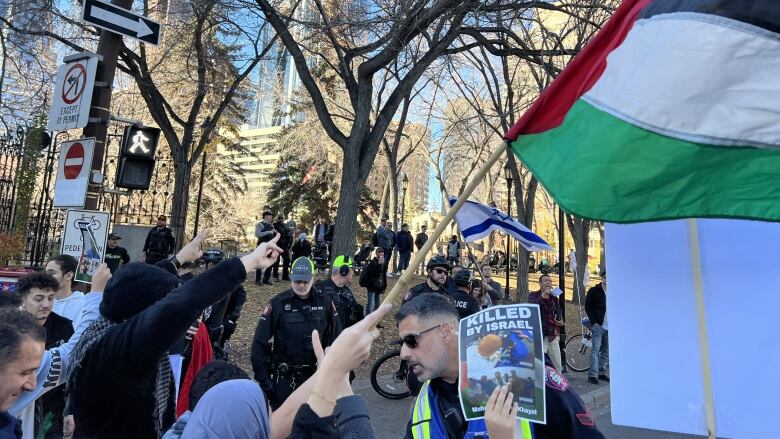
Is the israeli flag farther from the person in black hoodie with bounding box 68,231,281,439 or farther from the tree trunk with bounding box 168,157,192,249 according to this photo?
the tree trunk with bounding box 168,157,192,249

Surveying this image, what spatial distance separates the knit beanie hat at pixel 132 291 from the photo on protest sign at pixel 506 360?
141 cm

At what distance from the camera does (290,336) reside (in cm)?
518

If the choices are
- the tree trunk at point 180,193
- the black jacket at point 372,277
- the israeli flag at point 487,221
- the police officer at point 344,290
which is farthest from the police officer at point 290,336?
the tree trunk at point 180,193

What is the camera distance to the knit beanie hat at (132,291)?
7.82ft

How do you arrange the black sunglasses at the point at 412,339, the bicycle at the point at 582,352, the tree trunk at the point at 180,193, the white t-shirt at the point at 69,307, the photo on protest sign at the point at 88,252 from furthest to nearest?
the tree trunk at the point at 180,193
the bicycle at the point at 582,352
the photo on protest sign at the point at 88,252
the white t-shirt at the point at 69,307
the black sunglasses at the point at 412,339

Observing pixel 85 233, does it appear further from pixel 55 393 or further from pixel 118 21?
pixel 55 393

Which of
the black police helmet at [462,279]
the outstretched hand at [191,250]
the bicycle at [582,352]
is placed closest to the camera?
the outstretched hand at [191,250]

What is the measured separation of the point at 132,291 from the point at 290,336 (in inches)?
114

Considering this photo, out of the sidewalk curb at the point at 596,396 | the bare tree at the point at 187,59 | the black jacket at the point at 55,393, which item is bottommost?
the sidewalk curb at the point at 596,396

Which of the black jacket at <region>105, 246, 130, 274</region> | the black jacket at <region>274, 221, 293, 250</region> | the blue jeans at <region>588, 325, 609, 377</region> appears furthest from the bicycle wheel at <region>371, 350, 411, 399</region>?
the black jacket at <region>274, 221, 293, 250</region>

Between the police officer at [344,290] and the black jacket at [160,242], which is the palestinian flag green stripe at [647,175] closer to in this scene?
the police officer at [344,290]

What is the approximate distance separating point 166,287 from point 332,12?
1239cm

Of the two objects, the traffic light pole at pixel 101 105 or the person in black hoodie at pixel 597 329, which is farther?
the person in black hoodie at pixel 597 329

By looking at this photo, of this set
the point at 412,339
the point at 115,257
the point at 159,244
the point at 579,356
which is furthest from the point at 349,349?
the point at 579,356
